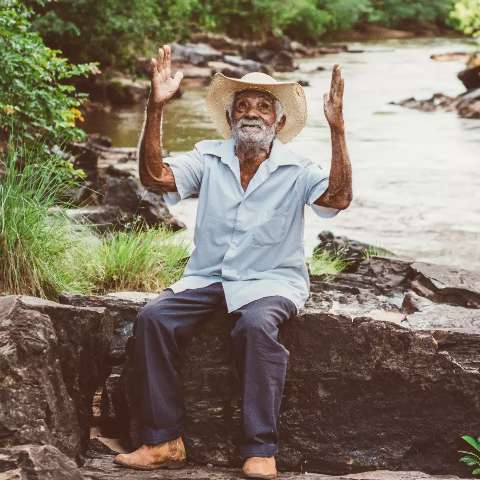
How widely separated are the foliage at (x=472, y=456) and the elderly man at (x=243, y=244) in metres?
0.83

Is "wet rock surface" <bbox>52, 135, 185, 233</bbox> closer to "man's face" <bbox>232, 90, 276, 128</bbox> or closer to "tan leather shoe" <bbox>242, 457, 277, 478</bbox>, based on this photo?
"man's face" <bbox>232, 90, 276, 128</bbox>

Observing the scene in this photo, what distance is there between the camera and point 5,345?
138 inches

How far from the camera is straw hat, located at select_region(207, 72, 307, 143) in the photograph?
421 cm

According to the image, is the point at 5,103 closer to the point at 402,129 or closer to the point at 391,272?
the point at 391,272

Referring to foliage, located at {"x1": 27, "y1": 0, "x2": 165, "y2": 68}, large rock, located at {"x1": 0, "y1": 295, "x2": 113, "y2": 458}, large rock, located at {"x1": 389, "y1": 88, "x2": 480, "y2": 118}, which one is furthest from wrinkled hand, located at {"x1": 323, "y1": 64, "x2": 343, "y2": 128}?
large rock, located at {"x1": 389, "y1": 88, "x2": 480, "y2": 118}

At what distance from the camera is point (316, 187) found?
160 inches

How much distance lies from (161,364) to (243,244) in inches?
25.3

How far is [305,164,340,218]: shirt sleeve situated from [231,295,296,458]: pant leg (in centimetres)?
61

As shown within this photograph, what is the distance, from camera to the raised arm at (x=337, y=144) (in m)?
3.90

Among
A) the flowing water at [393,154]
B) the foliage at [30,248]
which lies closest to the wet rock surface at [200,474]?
the foliage at [30,248]

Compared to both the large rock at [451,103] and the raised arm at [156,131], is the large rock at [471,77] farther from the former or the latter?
the raised arm at [156,131]

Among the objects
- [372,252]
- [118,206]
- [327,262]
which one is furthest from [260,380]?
[118,206]

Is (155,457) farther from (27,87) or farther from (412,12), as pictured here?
(412,12)

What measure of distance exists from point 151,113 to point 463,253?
6.11 m
